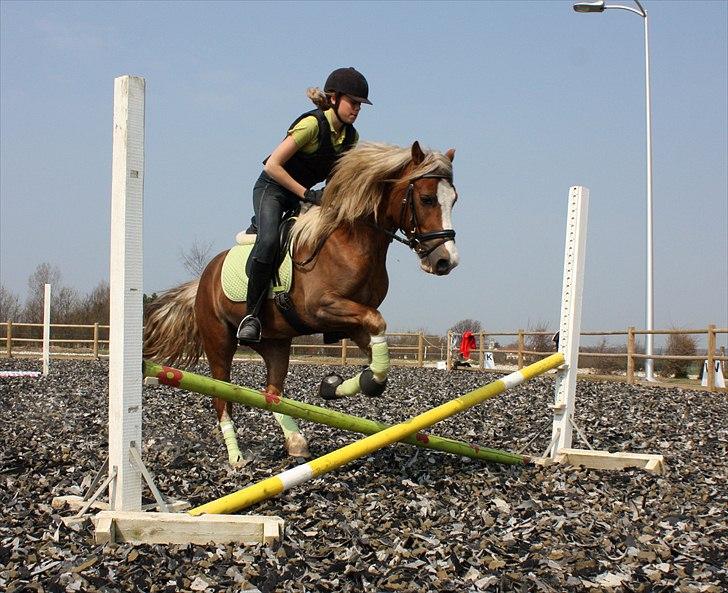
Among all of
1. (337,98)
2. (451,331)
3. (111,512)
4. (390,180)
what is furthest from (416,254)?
(451,331)

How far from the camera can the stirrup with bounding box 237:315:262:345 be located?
508 centimetres

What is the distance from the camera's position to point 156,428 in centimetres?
707

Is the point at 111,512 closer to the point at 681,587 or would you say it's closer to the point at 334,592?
the point at 334,592

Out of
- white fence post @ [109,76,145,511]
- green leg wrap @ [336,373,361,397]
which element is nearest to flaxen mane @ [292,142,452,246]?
green leg wrap @ [336,373,361,397]

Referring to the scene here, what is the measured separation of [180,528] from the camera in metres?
3.12

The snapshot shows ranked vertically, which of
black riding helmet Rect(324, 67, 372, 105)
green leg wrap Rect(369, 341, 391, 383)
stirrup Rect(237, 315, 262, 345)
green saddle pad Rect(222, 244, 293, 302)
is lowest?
green leg wrap Rect(369, 341, 391, 383)

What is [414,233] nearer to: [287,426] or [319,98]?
[319,98]

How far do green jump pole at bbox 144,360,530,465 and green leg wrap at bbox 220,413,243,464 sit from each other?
99 cm

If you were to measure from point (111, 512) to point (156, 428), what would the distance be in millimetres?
4016

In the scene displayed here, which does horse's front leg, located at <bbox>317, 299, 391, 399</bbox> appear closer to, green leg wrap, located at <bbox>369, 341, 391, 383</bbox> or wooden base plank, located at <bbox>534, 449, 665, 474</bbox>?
green leg wrap, located at <bbox>369, 341, 391, 383</bbox>

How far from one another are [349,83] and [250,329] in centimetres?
167

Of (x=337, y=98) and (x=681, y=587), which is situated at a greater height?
(x=337, y=98)

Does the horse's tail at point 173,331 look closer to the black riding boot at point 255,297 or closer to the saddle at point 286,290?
the black riding boot at point 255,297

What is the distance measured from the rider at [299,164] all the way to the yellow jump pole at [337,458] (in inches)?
56.6
